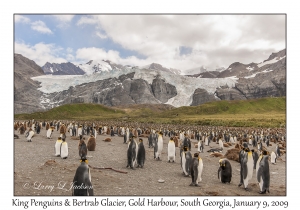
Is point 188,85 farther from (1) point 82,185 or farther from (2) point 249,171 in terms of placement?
(1) point 82,185

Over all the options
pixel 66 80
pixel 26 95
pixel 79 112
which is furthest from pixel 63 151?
pixel 66 80

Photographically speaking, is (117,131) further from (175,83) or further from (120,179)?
(175,83)

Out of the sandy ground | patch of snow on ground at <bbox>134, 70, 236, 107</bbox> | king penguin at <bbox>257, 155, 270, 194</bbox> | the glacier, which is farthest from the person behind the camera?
patch of snow on ground at <bbox>134, 70, 236, 107</bbox>

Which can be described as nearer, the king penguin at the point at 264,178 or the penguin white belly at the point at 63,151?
the king penguin at the point at 264,178

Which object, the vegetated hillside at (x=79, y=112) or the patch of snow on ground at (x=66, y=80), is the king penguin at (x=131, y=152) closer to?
the vegetated hillside at (x=79, y=112)

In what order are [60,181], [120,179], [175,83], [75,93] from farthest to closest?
[175,83] → [75,93] → [120,179] → [60,181]

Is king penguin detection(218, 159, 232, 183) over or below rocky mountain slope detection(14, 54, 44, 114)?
below

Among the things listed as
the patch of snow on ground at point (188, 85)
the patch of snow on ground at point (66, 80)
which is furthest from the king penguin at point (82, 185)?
the patch of snow on ground at point (66, 80)

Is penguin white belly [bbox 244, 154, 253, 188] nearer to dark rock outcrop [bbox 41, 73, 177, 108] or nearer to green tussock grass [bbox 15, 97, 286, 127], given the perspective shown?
green tussock grass [bbox 15, 97, 286, 127]

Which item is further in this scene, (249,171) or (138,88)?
(138,88)

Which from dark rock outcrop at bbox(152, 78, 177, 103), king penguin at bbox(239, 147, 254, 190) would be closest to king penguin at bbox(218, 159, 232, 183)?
king penguin at bbox(239, 147, 254, 190)
